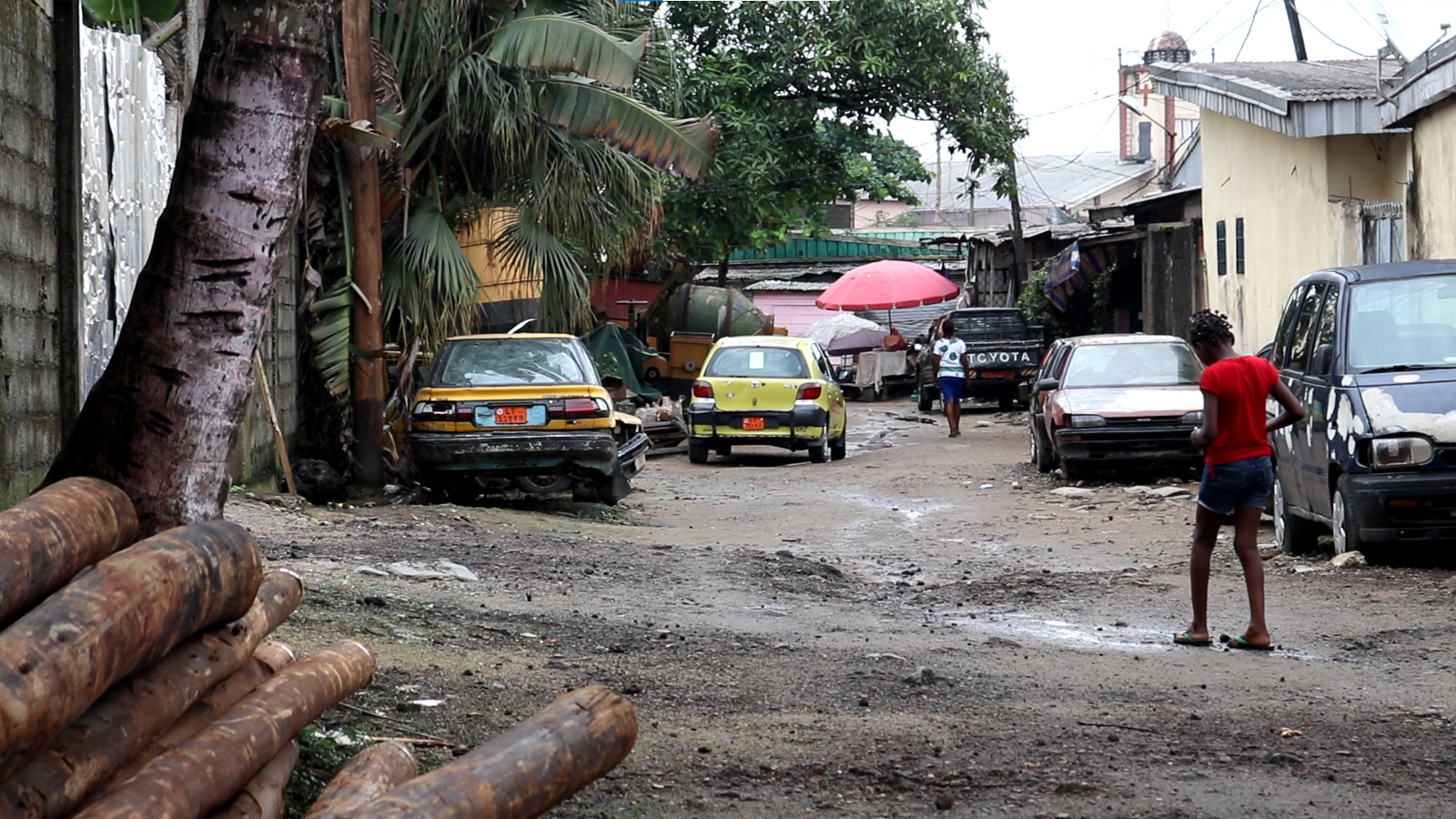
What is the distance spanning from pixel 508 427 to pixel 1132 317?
20.0 metres

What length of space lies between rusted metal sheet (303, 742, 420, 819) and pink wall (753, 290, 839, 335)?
39.9 m

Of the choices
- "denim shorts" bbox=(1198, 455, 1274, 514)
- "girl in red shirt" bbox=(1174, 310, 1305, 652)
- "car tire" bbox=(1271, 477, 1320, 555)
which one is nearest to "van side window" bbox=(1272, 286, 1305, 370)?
"car tire" bbox=(1271, 477, 1320, 555)

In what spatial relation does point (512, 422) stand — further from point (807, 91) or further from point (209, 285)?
point (807, 91)

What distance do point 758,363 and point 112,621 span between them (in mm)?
17593

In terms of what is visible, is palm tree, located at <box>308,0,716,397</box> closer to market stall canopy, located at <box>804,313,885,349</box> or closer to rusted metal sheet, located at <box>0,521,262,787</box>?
rusted metal sheet, located at <box>0,521,262,787</box>

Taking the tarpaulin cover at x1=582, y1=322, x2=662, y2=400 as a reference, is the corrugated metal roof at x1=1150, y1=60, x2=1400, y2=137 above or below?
above

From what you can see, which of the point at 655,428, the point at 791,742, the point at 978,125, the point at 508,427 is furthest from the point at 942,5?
the point at 791,742

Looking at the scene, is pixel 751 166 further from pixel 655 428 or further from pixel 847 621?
pixel 847 621

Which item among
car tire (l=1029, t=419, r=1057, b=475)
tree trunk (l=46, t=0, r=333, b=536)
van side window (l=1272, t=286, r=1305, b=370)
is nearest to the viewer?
tree trunk (l=46, t=0, r=333, b=536)

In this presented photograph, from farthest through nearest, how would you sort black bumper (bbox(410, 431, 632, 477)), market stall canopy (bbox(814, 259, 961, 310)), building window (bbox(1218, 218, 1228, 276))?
market stall canopy (bbox(814, 259, 961, 310)) < building window (bbox(1218, 218, 1228, 276)) < black bumper (bbox(410, 431, 632, 477))

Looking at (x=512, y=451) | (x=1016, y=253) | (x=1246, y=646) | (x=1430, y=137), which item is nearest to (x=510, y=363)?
(x=512, y=451)

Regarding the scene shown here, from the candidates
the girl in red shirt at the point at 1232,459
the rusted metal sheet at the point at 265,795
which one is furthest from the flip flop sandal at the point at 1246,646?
the rusted metal sheet at the point at 265,795

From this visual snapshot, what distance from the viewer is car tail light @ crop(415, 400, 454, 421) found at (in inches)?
523

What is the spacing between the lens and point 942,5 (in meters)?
27.2
